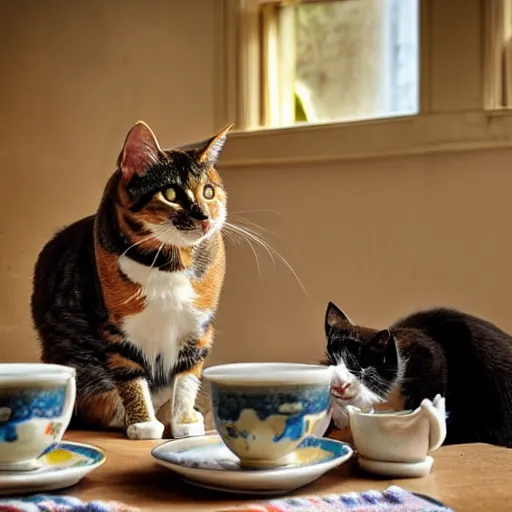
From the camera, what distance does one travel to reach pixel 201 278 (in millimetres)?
1024

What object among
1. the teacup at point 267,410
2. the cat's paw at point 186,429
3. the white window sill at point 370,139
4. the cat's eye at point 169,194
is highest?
the white window sill at point 370,139

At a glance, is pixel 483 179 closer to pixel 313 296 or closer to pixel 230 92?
pixel 313 296

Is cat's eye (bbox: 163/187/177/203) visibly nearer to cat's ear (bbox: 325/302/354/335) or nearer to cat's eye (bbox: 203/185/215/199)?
cat's eye (bbox: 203/185/215/199)

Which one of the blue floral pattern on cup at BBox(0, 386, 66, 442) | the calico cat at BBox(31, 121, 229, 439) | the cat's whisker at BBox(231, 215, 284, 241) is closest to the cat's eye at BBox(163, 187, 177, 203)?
the calico cat at BBox(31, 121, 229, 439)

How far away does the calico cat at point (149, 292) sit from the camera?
952mm

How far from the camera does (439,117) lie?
4.09 ft

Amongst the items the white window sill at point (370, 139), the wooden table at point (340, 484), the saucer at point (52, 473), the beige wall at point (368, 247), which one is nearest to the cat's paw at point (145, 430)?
the wooden table at point (340, 484)

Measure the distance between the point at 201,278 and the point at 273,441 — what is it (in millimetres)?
394

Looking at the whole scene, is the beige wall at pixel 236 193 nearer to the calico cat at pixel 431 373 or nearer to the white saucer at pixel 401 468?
the calico cat at pixel 431 373

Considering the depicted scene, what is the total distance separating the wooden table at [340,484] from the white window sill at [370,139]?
1.83 ft

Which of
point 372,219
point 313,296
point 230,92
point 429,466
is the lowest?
point 429,466

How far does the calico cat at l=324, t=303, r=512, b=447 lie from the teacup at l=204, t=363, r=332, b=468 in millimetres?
263

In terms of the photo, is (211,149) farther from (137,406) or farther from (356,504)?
(356,504)

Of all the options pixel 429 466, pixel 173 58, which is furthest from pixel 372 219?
pixel 429 466
